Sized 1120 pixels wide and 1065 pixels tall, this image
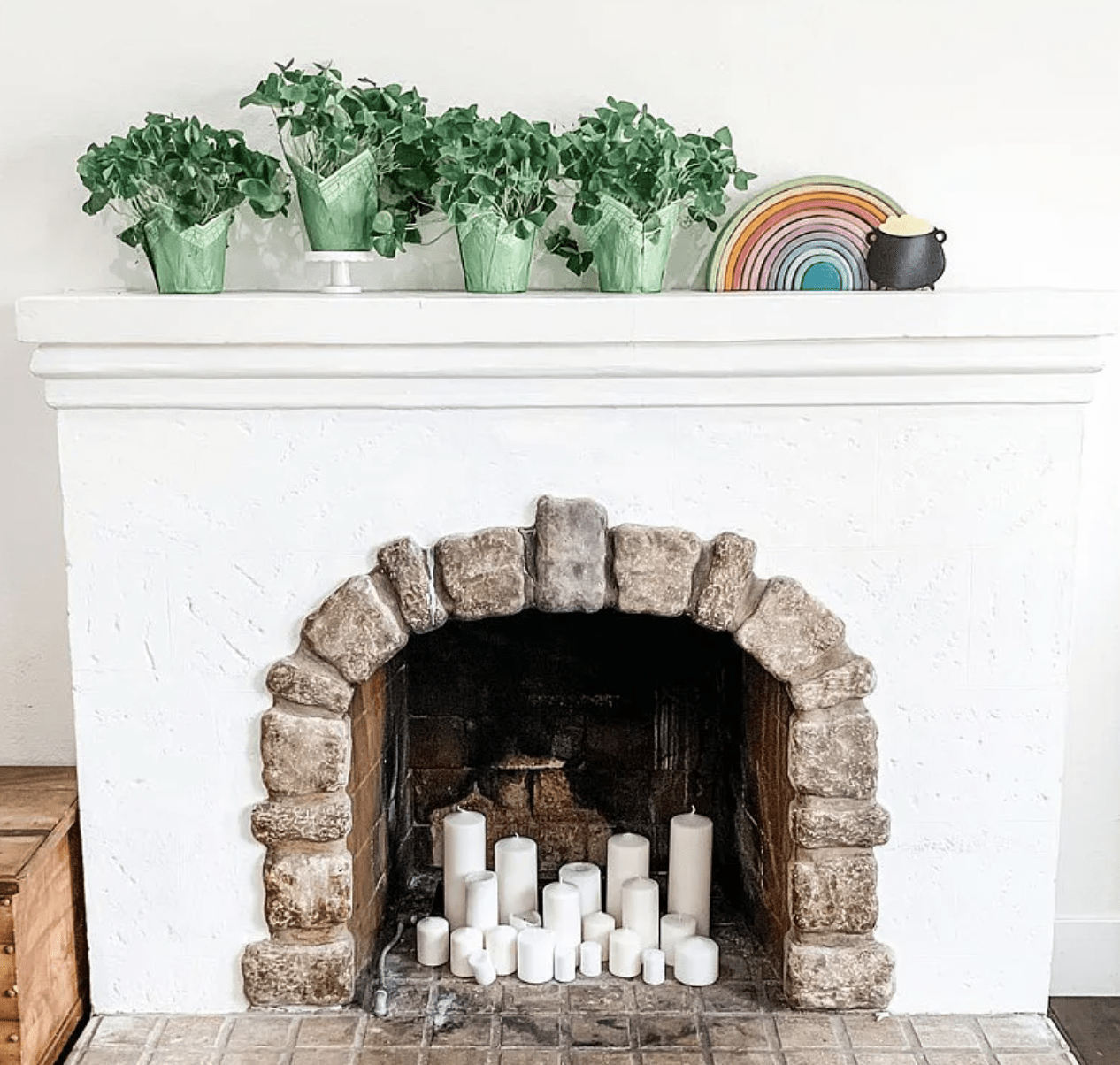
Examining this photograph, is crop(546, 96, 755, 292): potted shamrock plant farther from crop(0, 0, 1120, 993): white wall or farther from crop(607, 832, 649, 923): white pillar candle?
crop(607, 832, 649, 923): white pillar candle

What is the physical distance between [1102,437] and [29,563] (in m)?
2.00

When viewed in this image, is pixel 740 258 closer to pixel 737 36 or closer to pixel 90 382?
pixel 737 36

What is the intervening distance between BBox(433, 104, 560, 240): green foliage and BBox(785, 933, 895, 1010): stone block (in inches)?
51.0

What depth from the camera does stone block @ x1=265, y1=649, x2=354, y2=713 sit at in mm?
2404

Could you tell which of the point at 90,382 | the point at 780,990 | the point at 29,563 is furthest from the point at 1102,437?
the point at 29,563

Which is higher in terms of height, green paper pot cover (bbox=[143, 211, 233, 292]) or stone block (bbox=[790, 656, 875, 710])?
green paper pot cover (bbox=[143, 211, 233, 292])

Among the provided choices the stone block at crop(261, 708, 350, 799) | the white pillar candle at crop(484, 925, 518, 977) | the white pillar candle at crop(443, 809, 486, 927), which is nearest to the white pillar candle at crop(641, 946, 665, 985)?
the white pillar candle at crop(484, 925, 518, 977)

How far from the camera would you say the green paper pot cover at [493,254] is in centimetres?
234

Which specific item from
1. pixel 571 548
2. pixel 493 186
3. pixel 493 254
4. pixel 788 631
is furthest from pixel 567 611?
pixel 493 186

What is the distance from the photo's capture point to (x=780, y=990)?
102 inches

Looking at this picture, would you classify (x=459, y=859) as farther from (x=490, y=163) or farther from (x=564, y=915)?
(x=490, y=163)

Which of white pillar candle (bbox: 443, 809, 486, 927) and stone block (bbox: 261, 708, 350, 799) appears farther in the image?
white pillar candle (bbox: 443, 809, 486, 927)

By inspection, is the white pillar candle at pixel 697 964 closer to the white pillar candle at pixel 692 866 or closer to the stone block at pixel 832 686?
the white pillar candle at pixel 692 866

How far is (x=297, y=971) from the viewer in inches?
98.0
